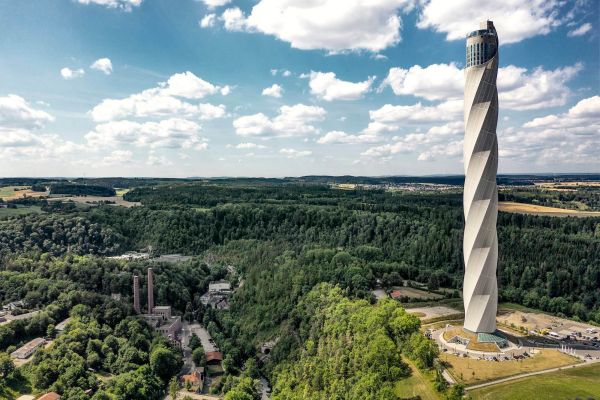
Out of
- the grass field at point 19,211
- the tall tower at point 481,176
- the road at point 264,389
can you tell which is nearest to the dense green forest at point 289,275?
the road at point 264,389

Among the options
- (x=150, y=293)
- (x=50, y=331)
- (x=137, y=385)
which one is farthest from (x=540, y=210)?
(x=50, y=331)

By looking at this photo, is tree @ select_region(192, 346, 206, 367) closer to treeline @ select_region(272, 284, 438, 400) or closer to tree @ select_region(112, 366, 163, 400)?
tree @ select_region(112, 366, 163, 400)

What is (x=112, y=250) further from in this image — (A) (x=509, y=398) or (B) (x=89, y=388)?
(A) (x=509, y=398)

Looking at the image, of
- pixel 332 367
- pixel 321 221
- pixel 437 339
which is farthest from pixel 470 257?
pixel 321 221

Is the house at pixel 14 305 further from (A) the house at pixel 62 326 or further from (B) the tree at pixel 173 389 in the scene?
(B) the tree at pixel 173 389

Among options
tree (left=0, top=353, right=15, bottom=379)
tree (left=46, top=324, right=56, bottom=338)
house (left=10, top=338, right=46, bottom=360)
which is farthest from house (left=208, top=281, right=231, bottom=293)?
tree (left=0, top=353, right=15, bottom=379)

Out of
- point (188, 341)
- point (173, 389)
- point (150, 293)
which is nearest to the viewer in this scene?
point (173, 389)

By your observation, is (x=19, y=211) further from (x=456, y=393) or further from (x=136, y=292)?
(x=456, y=393)
